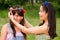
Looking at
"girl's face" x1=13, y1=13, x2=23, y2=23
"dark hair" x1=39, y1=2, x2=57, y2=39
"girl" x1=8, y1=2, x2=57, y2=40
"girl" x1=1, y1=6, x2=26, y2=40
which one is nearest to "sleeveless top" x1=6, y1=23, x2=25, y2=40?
"girl" x1=1, y1=6, x2=26, y2=40

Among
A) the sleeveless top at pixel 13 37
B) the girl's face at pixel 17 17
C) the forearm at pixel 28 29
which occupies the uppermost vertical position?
the girl's face at pixel 17 17

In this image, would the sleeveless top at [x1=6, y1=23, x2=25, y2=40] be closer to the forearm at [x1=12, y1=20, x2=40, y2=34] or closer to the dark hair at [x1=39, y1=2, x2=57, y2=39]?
the forearm at [x1=12, y1=20, x2=40, y2=34]

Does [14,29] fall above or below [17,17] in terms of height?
below

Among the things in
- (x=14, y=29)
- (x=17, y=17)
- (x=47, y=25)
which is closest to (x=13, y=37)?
(x=14, y=29)

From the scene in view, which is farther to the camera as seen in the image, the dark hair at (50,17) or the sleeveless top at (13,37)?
the sleeveless top at (13,37)

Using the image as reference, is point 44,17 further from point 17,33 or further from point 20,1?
point 20,1

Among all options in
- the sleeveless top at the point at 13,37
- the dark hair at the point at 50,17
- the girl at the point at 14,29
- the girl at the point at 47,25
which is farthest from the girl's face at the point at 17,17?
the dark hair at the point at 50,17

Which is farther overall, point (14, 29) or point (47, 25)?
point (14, 29)

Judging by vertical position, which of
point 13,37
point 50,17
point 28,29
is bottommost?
point 13,37

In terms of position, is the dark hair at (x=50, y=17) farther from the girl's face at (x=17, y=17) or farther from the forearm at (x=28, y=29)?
the girl's face at (x=17, y=17)

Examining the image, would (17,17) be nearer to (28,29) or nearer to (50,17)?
(28,29)

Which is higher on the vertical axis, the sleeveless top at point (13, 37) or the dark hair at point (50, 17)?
the dark hair at point (50, 17)

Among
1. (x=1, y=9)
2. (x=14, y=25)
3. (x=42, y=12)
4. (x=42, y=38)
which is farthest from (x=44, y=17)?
(x=1, y=9)

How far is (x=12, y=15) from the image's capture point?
302 centimetres
